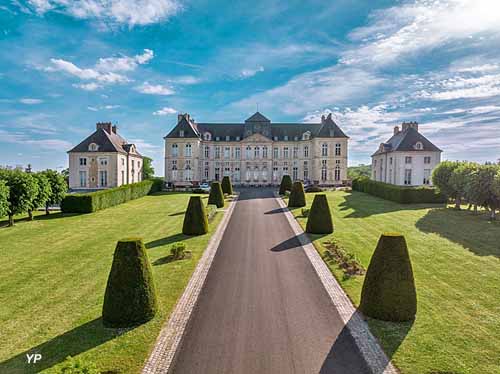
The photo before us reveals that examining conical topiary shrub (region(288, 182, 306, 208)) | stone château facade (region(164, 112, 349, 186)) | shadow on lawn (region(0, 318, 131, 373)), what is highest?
stone château facade (region(164, 112, 349, 186))

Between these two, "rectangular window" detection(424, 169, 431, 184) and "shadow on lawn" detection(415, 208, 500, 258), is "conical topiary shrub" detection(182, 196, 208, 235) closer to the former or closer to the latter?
"shadow on lawn" detection(415, 208, 500, 258)

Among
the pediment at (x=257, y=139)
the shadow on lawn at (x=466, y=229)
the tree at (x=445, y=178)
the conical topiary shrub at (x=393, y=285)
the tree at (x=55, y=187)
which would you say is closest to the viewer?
the conical topiary shrub at (x=393, y=285)

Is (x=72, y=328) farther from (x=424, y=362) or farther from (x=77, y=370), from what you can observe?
(x=424, y=362)

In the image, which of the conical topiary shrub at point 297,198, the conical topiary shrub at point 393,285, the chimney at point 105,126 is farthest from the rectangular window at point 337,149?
the conical topiary shrub at point 393,285

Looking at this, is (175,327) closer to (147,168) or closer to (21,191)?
(21,191)

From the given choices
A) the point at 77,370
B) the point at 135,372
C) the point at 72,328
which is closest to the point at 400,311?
the point at 135,372

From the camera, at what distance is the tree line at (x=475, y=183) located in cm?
2136

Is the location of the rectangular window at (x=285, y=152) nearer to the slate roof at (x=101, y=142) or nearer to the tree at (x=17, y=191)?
the slate roof at (x=101, y=142)

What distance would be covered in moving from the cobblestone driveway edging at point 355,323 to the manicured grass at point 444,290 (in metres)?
0.20

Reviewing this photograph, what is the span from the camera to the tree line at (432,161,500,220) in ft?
70.1

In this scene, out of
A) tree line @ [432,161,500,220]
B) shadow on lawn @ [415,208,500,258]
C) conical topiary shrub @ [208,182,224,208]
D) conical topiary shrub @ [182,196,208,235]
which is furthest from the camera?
conical topiary shrub @ [208,182,224,208]

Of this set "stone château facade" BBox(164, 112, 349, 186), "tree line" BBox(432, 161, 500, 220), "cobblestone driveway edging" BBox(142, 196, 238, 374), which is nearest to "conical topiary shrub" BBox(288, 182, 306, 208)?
"tree line" BBox(432, 161, 500, 220)

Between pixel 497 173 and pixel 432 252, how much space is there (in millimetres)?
11899

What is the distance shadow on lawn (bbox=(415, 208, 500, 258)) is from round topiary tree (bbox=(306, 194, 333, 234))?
6.03 meters
